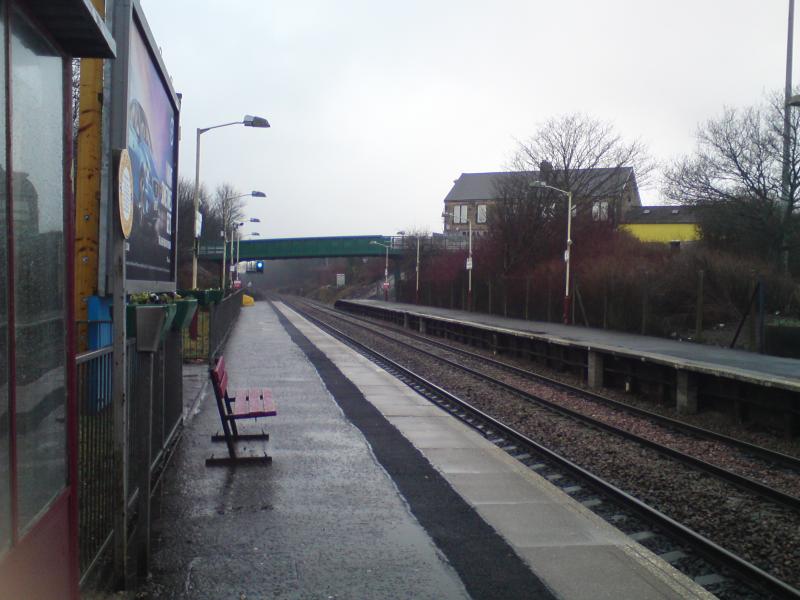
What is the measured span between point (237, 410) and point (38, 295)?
18.1ft

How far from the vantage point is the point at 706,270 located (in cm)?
2586

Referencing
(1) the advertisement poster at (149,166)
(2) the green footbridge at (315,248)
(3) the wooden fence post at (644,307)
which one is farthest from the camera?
(2) the green footbridge at (315,248)

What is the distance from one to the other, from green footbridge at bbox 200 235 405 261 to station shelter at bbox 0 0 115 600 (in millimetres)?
75881

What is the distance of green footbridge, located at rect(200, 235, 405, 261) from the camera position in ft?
269

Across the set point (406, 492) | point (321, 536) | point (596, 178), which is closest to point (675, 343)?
point (406, 492)

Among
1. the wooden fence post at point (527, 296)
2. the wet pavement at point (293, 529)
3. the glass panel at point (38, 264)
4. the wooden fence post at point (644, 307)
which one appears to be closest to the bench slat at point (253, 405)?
the wet pavement at point (293, 529)

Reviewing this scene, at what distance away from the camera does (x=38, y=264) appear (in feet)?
11.0

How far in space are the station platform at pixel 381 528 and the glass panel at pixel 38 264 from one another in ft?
5.85

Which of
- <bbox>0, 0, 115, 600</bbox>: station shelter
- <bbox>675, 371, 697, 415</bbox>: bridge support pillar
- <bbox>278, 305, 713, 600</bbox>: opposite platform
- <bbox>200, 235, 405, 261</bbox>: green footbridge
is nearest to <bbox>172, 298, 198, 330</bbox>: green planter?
<bbox>278, 305, 713, 600</bbox>: opposite platform

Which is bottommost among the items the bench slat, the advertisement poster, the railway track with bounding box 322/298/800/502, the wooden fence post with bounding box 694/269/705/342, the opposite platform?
the railway track with bounding box 322/298/800/502

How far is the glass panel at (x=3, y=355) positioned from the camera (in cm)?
288

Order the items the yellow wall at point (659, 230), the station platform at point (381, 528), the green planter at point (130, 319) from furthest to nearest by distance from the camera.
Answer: the yellow wall at point (659, 230)
the green planter at point (130, 319)
the station platform at point (381, 528)

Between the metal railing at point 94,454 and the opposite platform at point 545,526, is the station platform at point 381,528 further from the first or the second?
the metal railing at point 94,454

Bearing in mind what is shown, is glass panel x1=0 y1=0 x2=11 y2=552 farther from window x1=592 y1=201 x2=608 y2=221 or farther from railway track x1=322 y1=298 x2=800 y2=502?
window x1=592 y1=201 x2=608 y2=221
